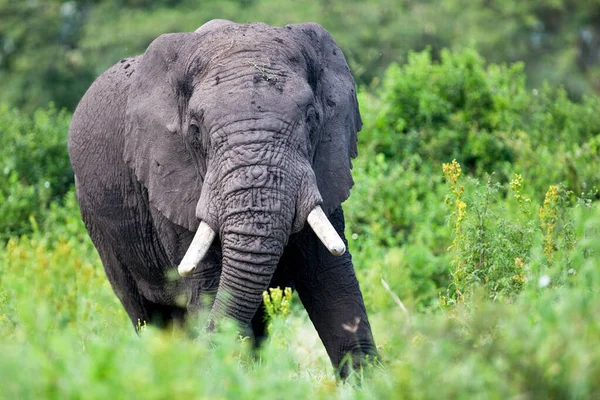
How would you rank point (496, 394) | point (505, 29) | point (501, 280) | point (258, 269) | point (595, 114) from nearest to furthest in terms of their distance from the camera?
point (496, 394)
point (258, 269)
point (501, 280)
point (595, 114)
point (505, 29)

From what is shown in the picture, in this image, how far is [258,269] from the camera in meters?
4.89

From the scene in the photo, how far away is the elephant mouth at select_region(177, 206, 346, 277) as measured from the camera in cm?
489

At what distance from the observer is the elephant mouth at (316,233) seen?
4.89 m

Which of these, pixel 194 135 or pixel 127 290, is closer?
pixel 194 135

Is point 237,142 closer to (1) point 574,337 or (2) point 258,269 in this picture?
(2) point 258,269

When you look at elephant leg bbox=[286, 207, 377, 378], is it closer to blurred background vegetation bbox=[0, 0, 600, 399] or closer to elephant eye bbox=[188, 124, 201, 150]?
blurred background vegetation bbox=[0, 0, 600, 399]

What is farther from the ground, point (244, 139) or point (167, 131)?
point (244, 139)

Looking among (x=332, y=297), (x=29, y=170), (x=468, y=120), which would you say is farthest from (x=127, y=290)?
(x=468, y=120)

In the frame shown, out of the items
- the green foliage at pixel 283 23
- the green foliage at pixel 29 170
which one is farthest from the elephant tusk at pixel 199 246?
the green foliage at pixel 283 23

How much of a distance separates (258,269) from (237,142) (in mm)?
581

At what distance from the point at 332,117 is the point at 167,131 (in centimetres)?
83

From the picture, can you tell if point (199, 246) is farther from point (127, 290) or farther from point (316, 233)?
point (127, 290)

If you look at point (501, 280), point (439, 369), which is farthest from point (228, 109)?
point (439, 369)

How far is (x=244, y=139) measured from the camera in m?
4.99
